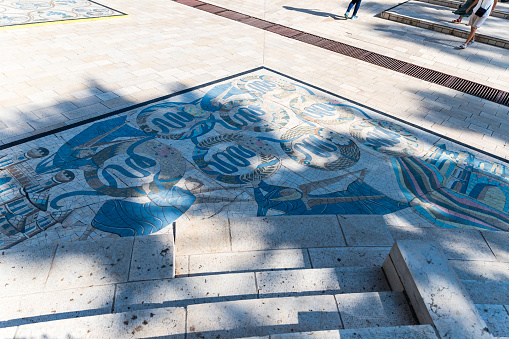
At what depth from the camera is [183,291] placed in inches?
99.6

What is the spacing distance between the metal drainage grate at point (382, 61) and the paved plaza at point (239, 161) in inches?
2.6

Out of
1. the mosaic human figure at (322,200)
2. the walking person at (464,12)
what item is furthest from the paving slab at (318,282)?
the walking person at (464,12)

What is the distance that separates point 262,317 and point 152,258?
1.06 meters

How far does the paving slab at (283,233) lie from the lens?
329 cm

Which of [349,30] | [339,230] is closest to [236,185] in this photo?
[339,230]

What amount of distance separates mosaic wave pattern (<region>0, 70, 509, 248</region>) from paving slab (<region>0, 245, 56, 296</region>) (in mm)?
870

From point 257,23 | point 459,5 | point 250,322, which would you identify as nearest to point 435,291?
point 250,322

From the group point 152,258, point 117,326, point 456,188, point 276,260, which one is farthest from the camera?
point 456,188

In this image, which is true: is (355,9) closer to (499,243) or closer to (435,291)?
(499,243)

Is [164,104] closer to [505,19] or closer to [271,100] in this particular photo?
[271,100]

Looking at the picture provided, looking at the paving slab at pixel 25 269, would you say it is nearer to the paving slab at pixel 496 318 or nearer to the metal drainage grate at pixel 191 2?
the paving slab at pixel 496 318

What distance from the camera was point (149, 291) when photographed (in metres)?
2.49

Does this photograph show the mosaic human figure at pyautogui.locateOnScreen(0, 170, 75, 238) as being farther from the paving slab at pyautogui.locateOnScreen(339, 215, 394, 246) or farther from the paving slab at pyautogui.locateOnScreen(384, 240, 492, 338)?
the paving slab at pyautogui.locateOnScreen(384, 240, 492, 338)

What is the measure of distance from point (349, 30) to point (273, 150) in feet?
24.5
